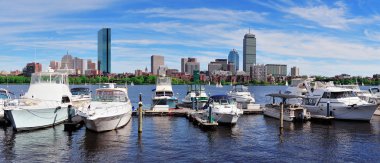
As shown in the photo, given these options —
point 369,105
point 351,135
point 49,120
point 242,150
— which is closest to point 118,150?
point 242,150

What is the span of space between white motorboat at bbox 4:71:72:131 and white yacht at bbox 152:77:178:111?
15620 millimetres

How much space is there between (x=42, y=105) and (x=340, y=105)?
121 ft

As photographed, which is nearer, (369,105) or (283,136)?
(283,136)

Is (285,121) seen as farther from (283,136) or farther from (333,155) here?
(333,155)

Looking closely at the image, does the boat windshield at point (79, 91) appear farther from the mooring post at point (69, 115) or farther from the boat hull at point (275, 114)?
the boat hull at point (275, 114)

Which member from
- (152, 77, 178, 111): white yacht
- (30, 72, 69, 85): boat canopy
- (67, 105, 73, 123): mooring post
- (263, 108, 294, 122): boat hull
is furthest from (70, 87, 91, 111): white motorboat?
(263, 108, 294, 122): boat hull

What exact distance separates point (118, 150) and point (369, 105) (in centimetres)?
3360

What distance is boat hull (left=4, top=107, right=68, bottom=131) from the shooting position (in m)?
41.0

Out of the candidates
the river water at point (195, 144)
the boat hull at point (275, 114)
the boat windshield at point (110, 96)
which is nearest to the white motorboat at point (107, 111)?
the boat windshield at point (110, 96)

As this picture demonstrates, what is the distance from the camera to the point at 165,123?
51.2 meters

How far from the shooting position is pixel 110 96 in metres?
45.9

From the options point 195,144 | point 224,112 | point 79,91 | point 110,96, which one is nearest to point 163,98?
point 79,91

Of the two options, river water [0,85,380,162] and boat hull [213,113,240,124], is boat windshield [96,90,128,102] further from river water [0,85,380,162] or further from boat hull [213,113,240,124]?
boat hull [213,113,240,124]

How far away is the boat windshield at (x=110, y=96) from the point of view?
149ft
